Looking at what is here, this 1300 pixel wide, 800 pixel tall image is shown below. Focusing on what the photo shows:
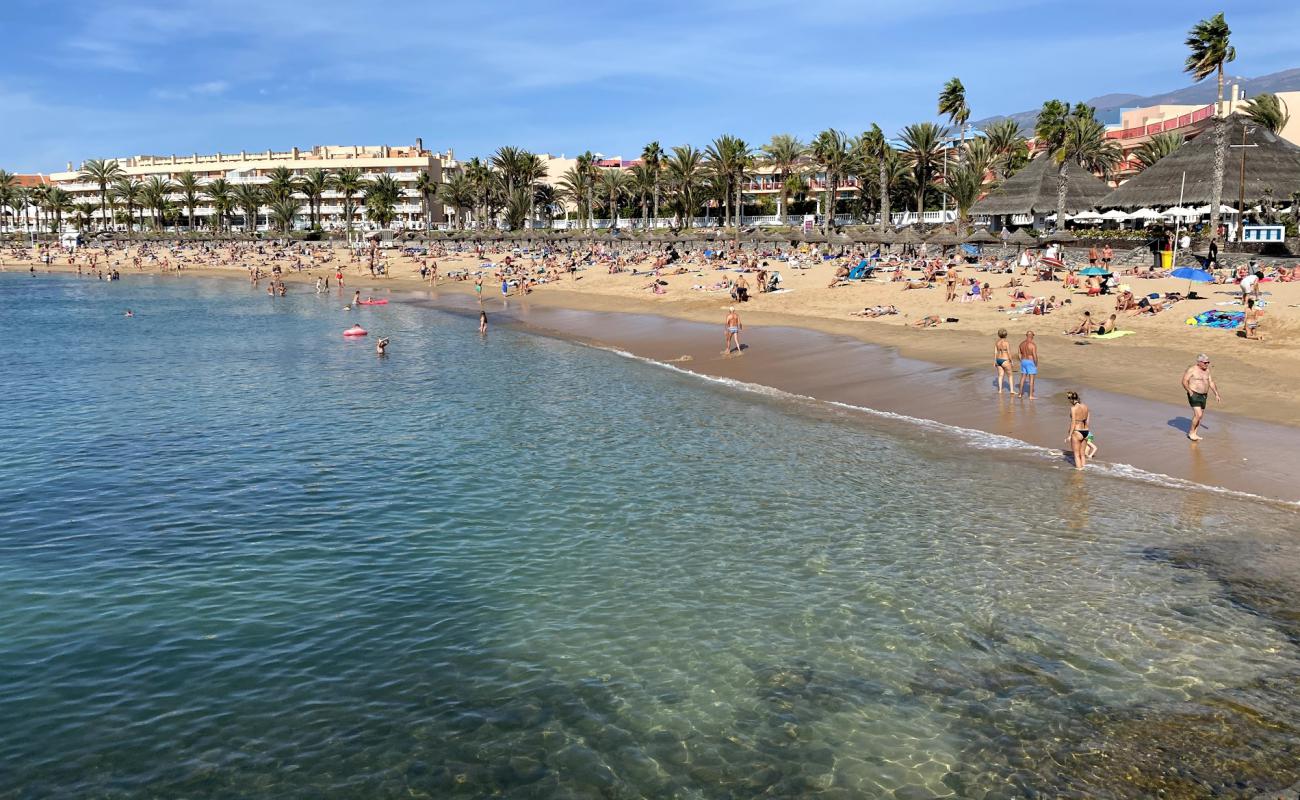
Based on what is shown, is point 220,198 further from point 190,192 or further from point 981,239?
point 981,239

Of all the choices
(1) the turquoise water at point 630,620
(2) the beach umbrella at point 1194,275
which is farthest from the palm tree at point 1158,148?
(1) the turquoise water at point 630,620

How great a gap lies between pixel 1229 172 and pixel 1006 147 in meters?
31.1

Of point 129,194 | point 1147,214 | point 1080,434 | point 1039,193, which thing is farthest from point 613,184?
point 1080,434

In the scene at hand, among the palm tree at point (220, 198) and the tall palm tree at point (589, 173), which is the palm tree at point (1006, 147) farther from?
the palm tree at point (220, 198)

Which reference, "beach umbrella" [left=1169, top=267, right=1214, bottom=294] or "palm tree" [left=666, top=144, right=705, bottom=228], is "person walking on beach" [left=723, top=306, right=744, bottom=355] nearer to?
"beach umbrella" [left=1169, top=267, right=1214, bottom=294]

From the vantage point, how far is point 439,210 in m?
136

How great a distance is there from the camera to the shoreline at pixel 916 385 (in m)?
14.8

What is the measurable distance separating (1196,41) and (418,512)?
44060 millimetres

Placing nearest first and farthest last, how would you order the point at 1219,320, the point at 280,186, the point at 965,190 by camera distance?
the point at 1219,320
the point at 965,190
the point at 280,186

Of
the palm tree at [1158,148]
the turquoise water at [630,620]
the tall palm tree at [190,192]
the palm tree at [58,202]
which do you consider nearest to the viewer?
the turquoise water at [630,620]

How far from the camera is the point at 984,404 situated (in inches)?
771

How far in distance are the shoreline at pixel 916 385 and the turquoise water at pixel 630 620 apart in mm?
1340

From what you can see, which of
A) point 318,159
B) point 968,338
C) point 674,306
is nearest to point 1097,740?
point 968,338

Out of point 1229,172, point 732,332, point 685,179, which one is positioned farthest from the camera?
point 685,179
